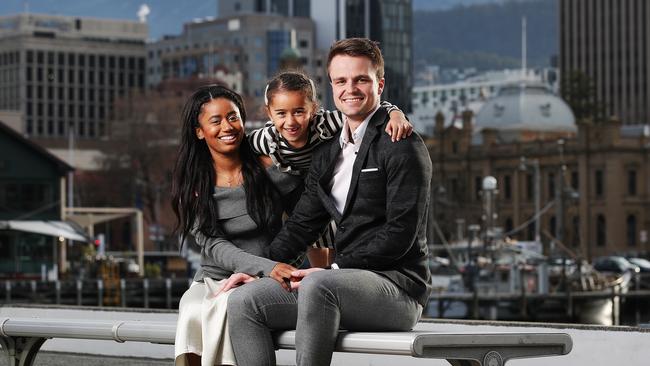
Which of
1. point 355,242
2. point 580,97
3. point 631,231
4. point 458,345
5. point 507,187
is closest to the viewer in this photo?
point 458,345

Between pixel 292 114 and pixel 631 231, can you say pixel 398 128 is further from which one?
pixel 631 231

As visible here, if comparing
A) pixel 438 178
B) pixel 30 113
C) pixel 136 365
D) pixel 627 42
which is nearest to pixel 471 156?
pixel 438 178

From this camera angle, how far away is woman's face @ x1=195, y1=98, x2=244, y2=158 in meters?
7.68

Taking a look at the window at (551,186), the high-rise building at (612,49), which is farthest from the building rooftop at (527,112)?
the high-rise building at (612,49)

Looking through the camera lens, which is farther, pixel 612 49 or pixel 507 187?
pixel 612 49

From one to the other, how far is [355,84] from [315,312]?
3.34ft

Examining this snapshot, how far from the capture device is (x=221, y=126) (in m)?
7.69

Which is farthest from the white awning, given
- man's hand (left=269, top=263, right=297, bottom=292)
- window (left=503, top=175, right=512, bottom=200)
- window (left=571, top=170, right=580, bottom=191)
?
window (left=503, top=175, right=512, bottom=200)

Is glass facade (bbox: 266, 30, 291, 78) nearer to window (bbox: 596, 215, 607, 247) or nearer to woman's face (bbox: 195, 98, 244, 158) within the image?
window (bbox: 596, 215, 607, 247)

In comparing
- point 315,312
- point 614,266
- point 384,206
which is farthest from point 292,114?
point 614,266

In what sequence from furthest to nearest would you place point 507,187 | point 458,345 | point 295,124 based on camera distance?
point 507,187
point 295,124
point 458,345

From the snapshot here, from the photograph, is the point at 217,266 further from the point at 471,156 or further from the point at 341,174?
the point at 471,156

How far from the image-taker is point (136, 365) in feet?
31.9

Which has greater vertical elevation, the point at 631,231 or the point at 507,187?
the point at 507,187
